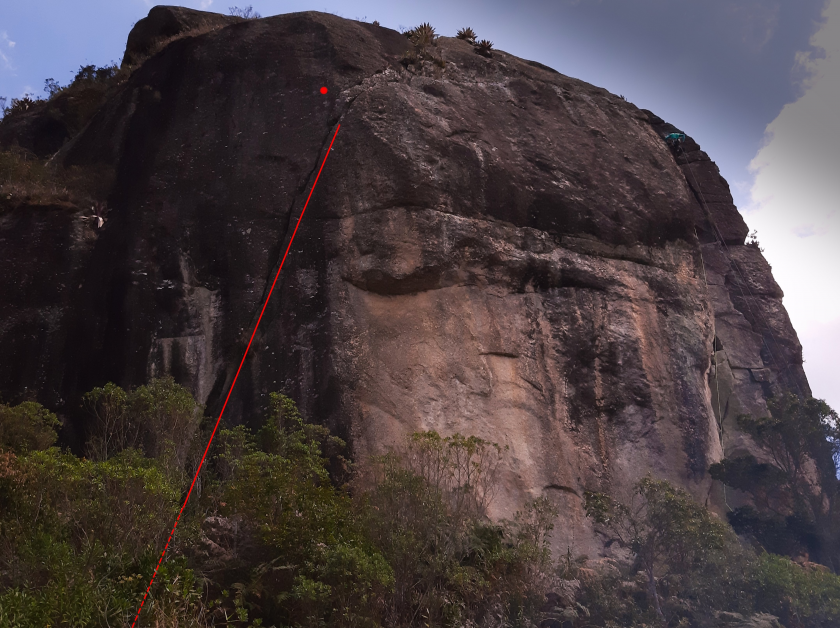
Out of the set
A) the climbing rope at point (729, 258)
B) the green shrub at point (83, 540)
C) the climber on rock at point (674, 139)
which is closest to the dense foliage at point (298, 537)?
the green shrub at point (83, 540)

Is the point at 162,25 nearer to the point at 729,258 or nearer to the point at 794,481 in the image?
the point at 729,258

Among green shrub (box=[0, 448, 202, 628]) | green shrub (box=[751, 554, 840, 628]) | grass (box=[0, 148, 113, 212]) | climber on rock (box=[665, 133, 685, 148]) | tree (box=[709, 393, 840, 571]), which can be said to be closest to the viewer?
green shrub (box=[0, 448, 202, 628])

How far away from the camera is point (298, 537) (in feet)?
32.3

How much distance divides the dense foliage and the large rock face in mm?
898

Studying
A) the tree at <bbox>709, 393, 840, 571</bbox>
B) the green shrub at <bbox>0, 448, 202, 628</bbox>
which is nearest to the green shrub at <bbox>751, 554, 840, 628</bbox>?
the tree at <bbox>709, 393, 840, 571</bbox>

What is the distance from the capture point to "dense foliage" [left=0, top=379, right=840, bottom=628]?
27.5 ft

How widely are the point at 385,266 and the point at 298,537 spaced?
6.36 metres

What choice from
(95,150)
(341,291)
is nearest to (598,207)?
(341,291)

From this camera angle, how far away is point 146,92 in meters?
17.8

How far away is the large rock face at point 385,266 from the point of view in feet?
46.0

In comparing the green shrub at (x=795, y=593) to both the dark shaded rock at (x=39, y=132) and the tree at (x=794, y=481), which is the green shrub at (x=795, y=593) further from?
the dark shaded rock at (x=39, y=132)

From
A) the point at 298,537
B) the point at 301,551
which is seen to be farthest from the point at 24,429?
the point at 301,551

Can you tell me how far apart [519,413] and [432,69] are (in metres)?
9.18

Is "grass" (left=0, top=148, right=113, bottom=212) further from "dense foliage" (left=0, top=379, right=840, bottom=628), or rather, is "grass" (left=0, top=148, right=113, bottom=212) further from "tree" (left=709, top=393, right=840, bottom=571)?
"tree" (left=709, top=393, right=840, bottom=571)
